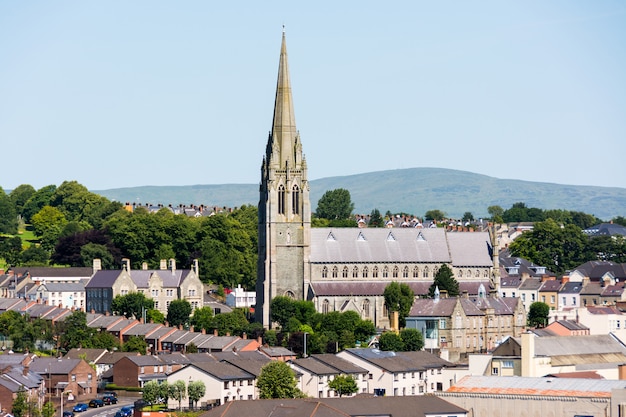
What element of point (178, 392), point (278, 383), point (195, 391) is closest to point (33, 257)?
point (178, 392)

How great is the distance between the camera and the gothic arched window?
136125 millimetres

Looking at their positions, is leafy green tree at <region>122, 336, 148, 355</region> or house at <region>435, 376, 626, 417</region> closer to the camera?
house at <region>435, 376, 626, 417</region>

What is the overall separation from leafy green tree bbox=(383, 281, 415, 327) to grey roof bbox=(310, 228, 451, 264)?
17.4ft

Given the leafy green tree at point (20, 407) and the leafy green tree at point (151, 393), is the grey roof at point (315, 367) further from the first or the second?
the leafy green tree at point (20, 407)

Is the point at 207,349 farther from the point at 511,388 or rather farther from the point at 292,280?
the point at 511,388

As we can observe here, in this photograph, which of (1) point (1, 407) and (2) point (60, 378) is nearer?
(1) point (1, 407)

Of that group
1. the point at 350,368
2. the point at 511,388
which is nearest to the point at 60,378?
the point at 350,368

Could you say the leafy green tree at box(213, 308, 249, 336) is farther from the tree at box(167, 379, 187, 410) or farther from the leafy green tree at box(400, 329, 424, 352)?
the tree at box(167, 379, 187, 410)

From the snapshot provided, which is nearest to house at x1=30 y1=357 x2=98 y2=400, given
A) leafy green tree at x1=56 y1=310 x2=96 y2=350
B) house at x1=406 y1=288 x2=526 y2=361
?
leafy green tree at x1=56 y1=310 x2=96 y2=350

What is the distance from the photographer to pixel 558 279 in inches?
6348

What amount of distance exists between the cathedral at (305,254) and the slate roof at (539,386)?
51.3m

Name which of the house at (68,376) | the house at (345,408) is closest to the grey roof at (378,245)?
the house at (68,376)

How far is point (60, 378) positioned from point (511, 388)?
38531 millimetres

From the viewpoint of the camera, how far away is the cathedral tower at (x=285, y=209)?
443 feet
